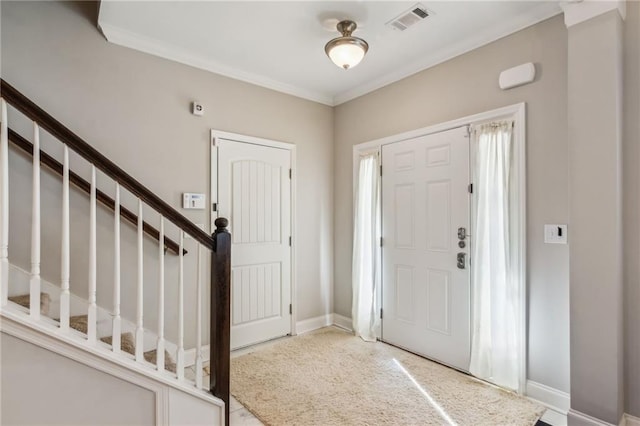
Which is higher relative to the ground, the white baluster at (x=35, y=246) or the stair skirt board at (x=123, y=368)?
the white baluster at (x=35, y=246)

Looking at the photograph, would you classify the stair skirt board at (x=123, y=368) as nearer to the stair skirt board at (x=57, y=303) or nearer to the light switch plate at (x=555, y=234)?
the stair skirt board at (x=57, y=303)

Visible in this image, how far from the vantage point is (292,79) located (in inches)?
133

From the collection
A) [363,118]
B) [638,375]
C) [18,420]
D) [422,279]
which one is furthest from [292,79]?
[638,375]

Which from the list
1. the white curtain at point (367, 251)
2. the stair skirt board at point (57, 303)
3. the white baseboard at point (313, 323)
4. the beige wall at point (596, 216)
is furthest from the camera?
the white baseboard at point (313, 323)

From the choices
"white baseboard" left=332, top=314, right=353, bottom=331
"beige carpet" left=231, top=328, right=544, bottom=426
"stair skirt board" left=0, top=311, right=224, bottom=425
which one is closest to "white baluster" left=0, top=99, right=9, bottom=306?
"stair skirt board" left=0, top=311, right=224, bottom=425

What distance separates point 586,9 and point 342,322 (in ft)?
11.3

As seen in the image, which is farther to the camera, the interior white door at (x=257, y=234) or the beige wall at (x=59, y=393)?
the interior white door at (x=257, y=234)

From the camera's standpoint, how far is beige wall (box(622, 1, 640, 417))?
1854 millimetres

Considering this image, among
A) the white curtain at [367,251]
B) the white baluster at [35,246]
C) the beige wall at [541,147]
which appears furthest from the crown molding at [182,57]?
the beige wall at [541,147]

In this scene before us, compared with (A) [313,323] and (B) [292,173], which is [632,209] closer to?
(B) [292,173]

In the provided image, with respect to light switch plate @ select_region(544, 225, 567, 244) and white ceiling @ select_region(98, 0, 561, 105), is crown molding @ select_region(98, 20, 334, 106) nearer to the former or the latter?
white ceiling @ select_region(98, 0, 561, 105)

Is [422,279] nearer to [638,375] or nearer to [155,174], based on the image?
[638,375]

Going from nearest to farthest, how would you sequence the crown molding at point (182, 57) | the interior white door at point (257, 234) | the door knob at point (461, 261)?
the crown molding at point (182, 57), the door knob at point (461, 261), the interior white door at point (257, 234)

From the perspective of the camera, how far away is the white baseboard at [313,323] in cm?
360
